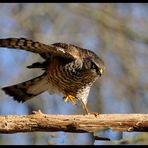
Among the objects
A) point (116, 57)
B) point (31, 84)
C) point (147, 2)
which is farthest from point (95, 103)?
point (31, 84)

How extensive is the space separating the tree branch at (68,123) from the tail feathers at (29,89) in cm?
176

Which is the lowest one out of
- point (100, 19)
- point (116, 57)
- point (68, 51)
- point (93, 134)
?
point (93, 134)

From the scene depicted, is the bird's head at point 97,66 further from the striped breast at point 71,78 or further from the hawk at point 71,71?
the striped breast at point 71,78

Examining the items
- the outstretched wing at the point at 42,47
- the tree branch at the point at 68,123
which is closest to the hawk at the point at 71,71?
the outstretched wing at the point at 42,47

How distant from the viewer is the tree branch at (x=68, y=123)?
5105 millimetres

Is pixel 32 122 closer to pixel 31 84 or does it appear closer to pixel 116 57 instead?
pixel 31 84

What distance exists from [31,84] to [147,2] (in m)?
7.37

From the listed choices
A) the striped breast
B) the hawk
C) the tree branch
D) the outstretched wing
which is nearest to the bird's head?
the hawk

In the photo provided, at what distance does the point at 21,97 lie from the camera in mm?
7145

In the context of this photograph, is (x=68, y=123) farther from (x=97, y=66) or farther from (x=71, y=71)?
(x=71, y=71)

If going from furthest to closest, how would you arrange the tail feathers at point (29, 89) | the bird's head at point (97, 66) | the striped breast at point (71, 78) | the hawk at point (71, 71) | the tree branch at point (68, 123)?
the tail feathers at point (29, 89), the striped breast at point (71, 78), the hawk at point (71, 71), the bird's head at point (97, 66), the tree branch at point (68, 123)

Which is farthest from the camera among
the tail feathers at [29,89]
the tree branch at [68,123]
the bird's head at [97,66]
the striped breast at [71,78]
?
the tail feathers at [29,89]

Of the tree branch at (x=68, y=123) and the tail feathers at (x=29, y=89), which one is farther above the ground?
the tail feathers at (x=29, y=89)

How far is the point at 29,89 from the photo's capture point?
23.3 ft
